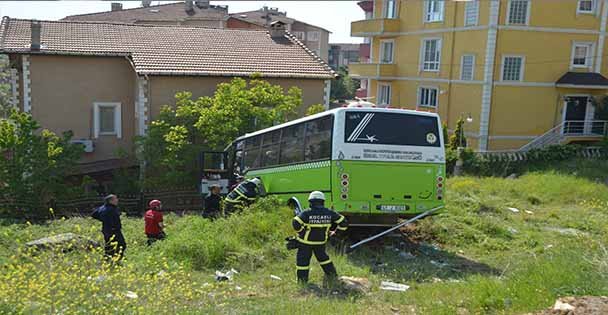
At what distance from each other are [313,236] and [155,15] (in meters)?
44.5

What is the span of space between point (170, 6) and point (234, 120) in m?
35.2

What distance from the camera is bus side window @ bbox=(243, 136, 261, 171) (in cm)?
1712

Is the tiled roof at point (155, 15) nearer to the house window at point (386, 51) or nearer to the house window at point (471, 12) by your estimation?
the house window at point (386, 51)

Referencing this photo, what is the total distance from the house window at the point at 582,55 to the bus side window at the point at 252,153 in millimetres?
20869

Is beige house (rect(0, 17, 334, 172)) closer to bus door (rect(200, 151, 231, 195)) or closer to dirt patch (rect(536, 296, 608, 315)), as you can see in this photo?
bus door (rect(200, 151, 231, 195))

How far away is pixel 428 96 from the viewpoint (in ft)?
114

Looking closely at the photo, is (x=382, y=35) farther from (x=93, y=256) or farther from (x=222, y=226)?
(x=93, y=256)

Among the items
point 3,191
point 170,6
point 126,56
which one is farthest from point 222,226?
point 170,6

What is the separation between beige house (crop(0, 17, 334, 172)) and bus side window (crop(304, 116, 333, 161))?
1099 cm

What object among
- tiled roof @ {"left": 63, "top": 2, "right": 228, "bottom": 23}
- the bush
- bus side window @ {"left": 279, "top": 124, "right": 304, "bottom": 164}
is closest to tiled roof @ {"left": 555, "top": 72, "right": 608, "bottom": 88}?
bus side window @ {"left": 279, "top": 124, "right": 304, "bottom": 164}

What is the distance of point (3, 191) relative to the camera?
17.5 m

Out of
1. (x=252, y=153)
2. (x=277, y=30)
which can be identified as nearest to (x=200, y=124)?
(x=252, y=153)

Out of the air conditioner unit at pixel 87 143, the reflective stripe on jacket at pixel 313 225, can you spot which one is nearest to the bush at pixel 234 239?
the reflective stripe on jacket at pixel 313 225

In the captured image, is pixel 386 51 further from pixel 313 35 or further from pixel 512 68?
pixel 313 35
